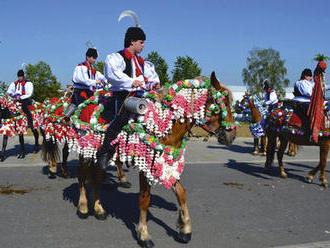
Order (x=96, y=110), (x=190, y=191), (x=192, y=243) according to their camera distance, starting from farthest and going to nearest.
A: (x=190, y=191), (x=96, y=110), (x=192, y=243)

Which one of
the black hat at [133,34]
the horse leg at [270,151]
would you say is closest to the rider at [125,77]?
the black hat at [133,34]

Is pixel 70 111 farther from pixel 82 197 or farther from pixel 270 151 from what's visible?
pixel 270 151

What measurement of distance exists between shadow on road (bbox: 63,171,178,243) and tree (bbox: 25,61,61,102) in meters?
36.7

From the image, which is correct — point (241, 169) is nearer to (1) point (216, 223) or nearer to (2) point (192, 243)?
(1) point (216, 223)

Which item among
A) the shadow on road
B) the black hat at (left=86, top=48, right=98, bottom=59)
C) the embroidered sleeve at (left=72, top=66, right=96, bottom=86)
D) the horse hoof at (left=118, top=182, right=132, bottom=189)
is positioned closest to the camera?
the shadow on road

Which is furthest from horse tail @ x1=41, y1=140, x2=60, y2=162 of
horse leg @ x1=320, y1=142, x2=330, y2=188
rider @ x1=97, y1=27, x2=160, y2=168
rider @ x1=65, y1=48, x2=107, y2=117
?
horse leg @ x1=320, y1=142, x2=330, y2=188

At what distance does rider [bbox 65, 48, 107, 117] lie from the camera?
5.65 m

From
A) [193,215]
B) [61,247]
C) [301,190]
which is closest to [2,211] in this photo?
[61,247]

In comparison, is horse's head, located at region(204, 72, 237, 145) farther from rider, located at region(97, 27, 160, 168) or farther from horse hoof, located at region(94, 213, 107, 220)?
horse hoof, located at region(94, 213, 107, 220)

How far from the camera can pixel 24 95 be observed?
29.4ft

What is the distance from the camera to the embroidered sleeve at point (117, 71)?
3492 mm

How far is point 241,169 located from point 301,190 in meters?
2.35

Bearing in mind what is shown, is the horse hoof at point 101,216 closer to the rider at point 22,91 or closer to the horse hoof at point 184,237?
the horse hoof at point 184,237

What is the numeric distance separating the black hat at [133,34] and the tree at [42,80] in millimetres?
38905
